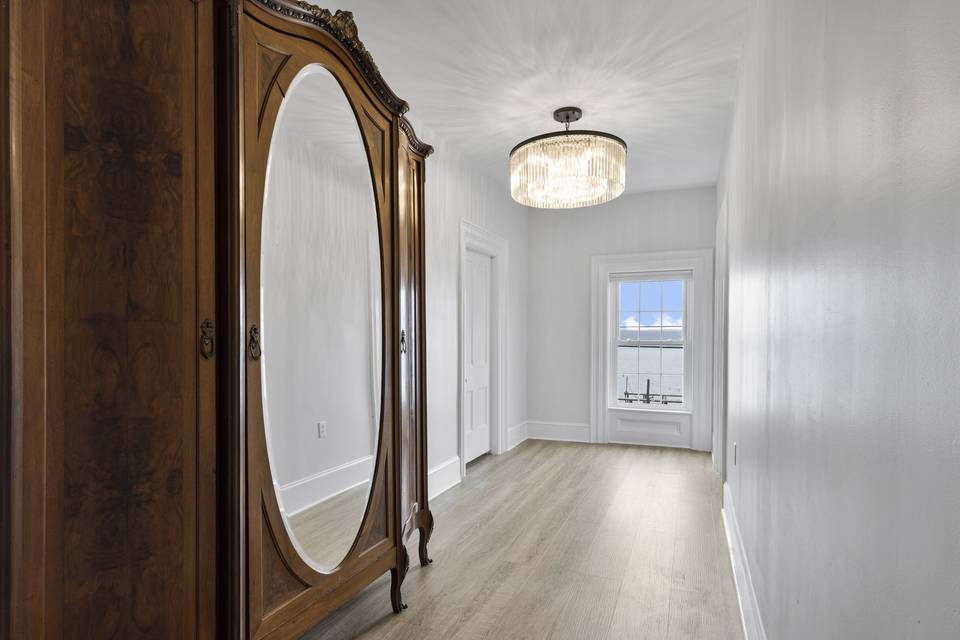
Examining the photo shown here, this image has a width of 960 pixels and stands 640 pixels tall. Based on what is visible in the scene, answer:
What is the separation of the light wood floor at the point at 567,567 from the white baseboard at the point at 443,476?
8cm

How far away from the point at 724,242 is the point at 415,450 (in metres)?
2.84

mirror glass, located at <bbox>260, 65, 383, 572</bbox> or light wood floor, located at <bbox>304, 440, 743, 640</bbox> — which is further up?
mirror glass, located at <bbox>260, 65, 383, 572</bbox>

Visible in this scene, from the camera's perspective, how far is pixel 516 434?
559 centimetres

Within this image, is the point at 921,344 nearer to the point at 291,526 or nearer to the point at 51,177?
the point at 51,177

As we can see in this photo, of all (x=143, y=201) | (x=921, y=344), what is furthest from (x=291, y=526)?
(x=921, y=344)

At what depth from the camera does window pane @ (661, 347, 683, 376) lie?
17.9ft

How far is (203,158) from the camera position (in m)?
1.42

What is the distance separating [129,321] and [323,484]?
88 centimetres

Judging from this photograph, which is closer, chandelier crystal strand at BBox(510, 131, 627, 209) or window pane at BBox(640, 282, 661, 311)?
chandelier crystal strand at BBox(510, 131, 627, 209)

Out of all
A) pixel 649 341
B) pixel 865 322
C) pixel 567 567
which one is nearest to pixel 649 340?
pixel 649 341

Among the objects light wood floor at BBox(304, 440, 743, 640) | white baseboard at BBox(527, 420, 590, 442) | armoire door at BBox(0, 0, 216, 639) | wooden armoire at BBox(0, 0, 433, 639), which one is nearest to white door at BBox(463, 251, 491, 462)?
light wood floor at BBox(304, 440, 743, 640)

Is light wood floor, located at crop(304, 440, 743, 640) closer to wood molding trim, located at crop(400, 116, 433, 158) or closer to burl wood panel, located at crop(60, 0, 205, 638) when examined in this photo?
burl wood panel, located at crop(60, 0, 205, 638)

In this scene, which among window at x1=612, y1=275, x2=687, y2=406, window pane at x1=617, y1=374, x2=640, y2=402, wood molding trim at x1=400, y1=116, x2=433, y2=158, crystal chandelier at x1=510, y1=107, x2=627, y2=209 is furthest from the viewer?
window pane at x1=617, y1=374, x2=640, y2=402

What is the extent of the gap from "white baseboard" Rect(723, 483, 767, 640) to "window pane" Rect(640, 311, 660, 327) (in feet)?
8.63
